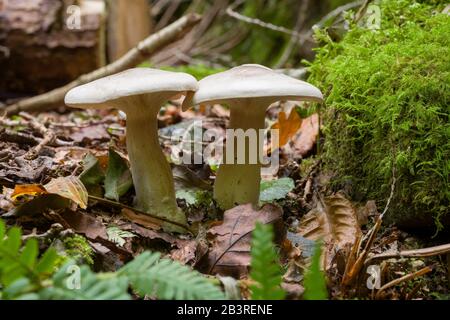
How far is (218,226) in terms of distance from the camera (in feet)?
6.08

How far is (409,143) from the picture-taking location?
1991 millimetres

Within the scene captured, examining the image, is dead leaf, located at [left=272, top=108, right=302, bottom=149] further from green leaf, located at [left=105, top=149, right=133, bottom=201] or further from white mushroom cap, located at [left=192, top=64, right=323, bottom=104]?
green leaf, located at [left=105, top=149, right=133, bottom=201]

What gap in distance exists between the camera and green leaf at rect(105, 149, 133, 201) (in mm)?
2111

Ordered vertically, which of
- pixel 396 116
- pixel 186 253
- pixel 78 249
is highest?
pixel 396 116

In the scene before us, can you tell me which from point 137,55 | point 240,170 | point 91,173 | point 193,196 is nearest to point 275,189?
point 240,170

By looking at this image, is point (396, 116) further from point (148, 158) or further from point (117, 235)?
point (117, 235)

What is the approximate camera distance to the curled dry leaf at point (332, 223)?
197 cm

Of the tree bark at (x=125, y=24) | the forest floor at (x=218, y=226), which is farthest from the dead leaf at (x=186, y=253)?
the tree bark at (x=125, y=24)

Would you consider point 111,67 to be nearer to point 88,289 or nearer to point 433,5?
point 433,5

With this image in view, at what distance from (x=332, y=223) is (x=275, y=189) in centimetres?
41

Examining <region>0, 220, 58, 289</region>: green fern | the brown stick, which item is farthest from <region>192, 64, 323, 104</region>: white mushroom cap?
the brown stick

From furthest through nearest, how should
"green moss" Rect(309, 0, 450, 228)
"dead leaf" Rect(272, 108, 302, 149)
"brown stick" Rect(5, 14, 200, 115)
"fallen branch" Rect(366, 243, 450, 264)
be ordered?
1. "brown stick" Rect(5, 14, 200, 115)
2. "dead leaf" Rect(272, 108, 302, 149)
3. "green moss" Rect(309, 0, 450, 228)
4. "fallen branch" Rect(366, 243, 450, 264)

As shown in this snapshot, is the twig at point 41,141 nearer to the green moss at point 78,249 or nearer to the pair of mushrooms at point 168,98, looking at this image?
the pair of mushrooms at point 168,98

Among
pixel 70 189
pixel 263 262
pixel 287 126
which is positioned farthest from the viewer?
pixel 287 126
